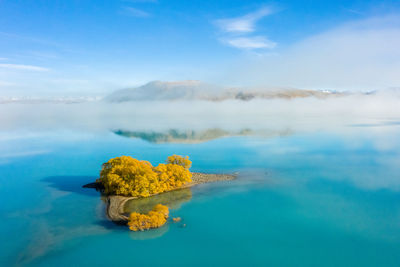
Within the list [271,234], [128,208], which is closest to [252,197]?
[271,234]

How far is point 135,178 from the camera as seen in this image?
30484 millimetres

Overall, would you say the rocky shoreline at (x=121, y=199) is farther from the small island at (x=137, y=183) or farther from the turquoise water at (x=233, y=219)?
the turquoise water at (x=233, y=219)

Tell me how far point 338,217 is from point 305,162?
2460cm

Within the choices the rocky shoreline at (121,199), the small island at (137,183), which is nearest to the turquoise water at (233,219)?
the rocky shoreline at (121,199)

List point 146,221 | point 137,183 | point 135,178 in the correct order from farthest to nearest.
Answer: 1. point 135,178
2. point 137,183
3. point 146,221

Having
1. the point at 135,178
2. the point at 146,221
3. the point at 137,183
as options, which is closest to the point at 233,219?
the point at 146,221

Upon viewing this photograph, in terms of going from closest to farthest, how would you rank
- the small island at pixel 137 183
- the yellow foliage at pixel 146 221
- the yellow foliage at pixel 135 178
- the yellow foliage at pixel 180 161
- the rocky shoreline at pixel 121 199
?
the yellow foliage at pixel 146 221 → the small island at pixel 137 183 → the rocky shoreline at pixel 121 199 → the yellow foliage at pixel 135 178 → the yellow foliage at pixel 180 161

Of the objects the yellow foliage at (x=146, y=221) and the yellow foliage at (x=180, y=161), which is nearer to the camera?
the yellow foliage at (x=146, y=221)

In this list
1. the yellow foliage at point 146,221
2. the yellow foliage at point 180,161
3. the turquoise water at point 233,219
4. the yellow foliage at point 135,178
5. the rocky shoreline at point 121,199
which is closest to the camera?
the turquoise water at point 233,219

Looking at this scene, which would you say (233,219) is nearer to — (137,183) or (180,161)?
(137,183)

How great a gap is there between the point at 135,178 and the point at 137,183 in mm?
589

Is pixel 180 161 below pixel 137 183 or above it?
above

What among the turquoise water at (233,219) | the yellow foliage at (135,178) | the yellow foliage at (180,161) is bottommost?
the turquoise water at (233,219)

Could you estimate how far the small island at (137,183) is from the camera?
25297mm
